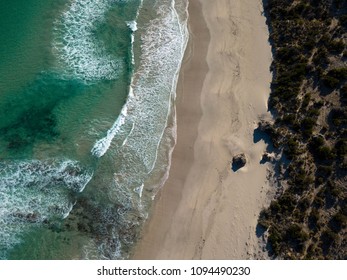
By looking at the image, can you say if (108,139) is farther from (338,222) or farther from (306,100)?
(338,222)

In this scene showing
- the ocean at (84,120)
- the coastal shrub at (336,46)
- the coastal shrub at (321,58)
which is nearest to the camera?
the ocean at (84,120)

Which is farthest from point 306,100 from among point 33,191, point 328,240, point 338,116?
point 33,191

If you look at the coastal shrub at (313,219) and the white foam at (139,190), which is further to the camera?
the white foam at (139,190)

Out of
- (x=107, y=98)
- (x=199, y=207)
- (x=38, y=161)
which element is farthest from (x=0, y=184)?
(x=199, y=207)

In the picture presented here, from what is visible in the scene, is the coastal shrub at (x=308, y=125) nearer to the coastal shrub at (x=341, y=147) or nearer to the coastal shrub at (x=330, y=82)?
the coastal shrub at (x=341, y=147)

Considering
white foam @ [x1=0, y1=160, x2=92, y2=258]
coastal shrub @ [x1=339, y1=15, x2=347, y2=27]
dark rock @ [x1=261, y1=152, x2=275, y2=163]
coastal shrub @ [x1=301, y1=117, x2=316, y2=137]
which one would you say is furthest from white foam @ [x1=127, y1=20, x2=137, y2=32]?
coastal shrub @ [x1=339, y1=15, x2=347, y2=27]

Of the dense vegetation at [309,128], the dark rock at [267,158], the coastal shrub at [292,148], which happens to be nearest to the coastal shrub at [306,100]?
the dense vegetation at [309,128]
